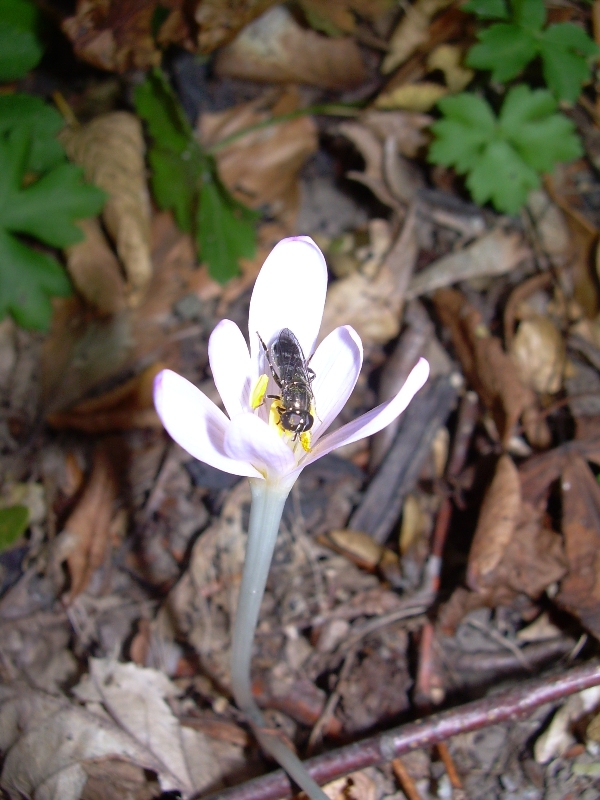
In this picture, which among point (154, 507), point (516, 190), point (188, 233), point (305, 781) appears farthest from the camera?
point (188, 233)

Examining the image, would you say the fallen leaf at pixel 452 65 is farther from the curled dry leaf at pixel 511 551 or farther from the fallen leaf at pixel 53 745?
the fallen leaf at pixel 53 745

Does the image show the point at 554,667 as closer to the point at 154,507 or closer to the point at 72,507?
the point at 154,507

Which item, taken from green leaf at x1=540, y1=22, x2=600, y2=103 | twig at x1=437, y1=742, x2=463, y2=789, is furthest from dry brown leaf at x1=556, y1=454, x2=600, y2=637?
green leaf at x1=540, y1=22, x2=600, y2=103

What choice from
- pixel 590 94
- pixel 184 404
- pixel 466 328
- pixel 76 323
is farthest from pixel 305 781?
pixel 590 94

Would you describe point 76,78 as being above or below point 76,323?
above

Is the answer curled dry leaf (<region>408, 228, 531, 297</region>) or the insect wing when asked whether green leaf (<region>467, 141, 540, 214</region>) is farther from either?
the insect wing

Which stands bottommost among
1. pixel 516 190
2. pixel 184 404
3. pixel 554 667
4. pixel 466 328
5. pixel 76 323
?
pixel 554 667
